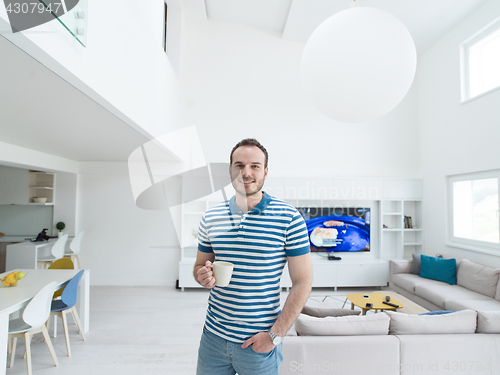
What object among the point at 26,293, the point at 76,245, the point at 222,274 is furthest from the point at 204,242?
the point at 76,245

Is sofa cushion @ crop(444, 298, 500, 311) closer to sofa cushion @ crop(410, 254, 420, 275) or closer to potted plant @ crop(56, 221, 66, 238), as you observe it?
sofa cushion @ crop(410, 254, 420, 275)

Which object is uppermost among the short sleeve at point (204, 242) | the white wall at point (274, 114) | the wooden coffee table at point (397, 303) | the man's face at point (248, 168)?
the white wall at point (274, 114)

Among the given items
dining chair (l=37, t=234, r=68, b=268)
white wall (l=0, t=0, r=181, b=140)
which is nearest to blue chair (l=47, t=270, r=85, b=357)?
white wall (l=0, t=0, r=181, b=140)

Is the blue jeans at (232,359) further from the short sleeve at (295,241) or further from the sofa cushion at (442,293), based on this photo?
the sofa cushion at (442,293)

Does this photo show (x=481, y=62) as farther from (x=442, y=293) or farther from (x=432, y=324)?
(x=432, y=324)

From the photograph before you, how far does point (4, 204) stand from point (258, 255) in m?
5.86

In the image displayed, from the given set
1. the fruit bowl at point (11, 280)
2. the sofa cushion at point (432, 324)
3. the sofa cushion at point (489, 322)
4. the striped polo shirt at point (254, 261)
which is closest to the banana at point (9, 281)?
the fruit bowl at point (11, 280)

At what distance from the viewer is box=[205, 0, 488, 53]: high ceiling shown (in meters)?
3.98

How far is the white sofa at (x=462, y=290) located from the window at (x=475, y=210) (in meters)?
0.42

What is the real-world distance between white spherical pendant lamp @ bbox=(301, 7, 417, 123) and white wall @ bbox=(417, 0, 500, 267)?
3364 mm

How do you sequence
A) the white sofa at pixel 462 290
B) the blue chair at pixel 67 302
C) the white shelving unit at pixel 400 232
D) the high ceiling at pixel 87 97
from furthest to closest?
the white shelving unit at pixel 400 232, the white sofa at pixel 462 290, the blue chair at pixel 67 302, the high ceiling at pixel 87 97

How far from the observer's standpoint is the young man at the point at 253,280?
116 cm

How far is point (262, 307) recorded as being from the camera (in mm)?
1179

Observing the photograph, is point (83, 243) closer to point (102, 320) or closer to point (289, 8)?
point (102, 320)
